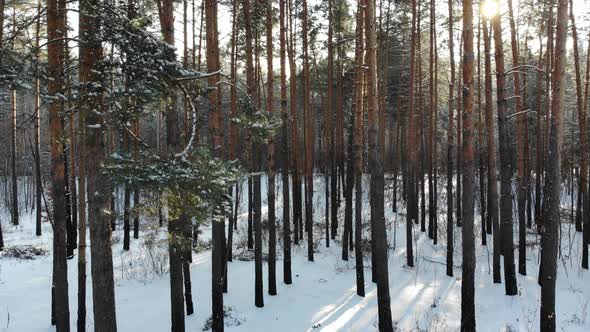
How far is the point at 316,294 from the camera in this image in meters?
11.3

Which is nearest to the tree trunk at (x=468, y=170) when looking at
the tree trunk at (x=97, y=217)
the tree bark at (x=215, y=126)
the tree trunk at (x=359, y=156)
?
the tree trunk at (x=359, y=156)

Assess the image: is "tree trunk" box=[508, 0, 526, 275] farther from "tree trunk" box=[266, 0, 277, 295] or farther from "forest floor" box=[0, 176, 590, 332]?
"tree trunk" box=[266, 0, 277, 295]

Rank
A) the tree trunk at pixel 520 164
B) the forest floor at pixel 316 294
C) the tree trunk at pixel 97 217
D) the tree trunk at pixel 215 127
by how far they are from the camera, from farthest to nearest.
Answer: the tree trunk at pixel 520 164 < the forest floor at pixel 316 294 < the tree trunk at pixel 215 127 < the tree trunk at pixel 97 217

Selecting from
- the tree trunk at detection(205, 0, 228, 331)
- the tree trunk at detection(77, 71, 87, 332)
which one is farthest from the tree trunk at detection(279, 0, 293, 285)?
the tree trunk at detection(77, 71, 87, 332)

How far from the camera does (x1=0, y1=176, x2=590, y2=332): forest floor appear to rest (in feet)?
30.3

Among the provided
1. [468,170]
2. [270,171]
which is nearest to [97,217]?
[270,171]

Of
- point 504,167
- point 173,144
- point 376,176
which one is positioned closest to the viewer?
point 173,144

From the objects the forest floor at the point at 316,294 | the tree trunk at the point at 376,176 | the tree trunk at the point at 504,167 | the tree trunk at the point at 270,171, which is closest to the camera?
the tree trunk at the point at 376,176

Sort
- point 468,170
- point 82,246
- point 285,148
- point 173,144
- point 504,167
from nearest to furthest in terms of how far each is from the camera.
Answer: point 173,144 → point 468,170 → point 82,246 → point 504,167 → point 285,148

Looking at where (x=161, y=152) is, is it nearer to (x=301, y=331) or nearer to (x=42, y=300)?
(x=301, y=331)

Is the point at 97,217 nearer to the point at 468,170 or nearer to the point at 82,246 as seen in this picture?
the point at 82,246

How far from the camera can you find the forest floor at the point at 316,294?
923 cm

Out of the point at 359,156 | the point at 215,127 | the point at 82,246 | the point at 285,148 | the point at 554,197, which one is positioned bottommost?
the point at 82,246

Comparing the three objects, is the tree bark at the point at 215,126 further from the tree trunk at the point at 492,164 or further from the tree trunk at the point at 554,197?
the tree trunk at the point at 492,164
